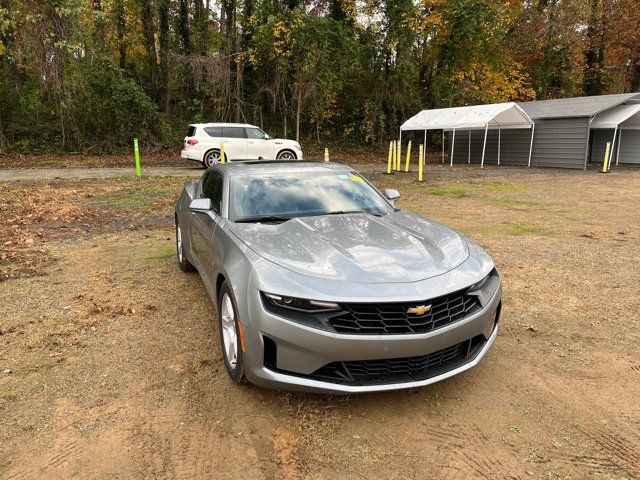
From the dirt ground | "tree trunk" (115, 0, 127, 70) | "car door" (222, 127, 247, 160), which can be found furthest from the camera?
"tree trunk" (115, 0, 127, 70)

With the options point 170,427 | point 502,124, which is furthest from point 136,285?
point 502,124

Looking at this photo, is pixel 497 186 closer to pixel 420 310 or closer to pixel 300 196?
pixel 300 196

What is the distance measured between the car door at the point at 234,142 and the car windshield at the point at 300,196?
1378cm

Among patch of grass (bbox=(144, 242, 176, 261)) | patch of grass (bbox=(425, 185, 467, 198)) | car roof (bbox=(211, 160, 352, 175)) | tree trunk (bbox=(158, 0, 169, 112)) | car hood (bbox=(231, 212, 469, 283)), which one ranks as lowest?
patch of grass (bbox=(144, 242, 176, 261))

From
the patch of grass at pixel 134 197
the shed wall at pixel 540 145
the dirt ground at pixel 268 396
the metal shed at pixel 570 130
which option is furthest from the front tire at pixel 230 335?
the shed wall at pixel 540 145

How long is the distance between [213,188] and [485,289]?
2757mm

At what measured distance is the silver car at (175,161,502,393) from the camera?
8.34 feet

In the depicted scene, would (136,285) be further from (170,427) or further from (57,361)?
(170,427)

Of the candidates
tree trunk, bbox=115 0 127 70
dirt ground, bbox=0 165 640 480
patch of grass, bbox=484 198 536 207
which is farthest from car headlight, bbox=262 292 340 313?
tree trunk, bbox=115 0 127 70

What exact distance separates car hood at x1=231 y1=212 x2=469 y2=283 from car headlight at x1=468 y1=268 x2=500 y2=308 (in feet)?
0.62

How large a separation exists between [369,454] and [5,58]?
25.0m

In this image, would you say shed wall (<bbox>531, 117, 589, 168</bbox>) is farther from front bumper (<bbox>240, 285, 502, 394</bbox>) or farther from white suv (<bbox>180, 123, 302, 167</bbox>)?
front bumper (<bbox>240, 285, 502, 394</bbox>)

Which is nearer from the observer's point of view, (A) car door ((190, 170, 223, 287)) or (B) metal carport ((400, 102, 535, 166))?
(A) car door ((190, 170, 223, 287))

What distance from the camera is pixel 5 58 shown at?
815 inches
